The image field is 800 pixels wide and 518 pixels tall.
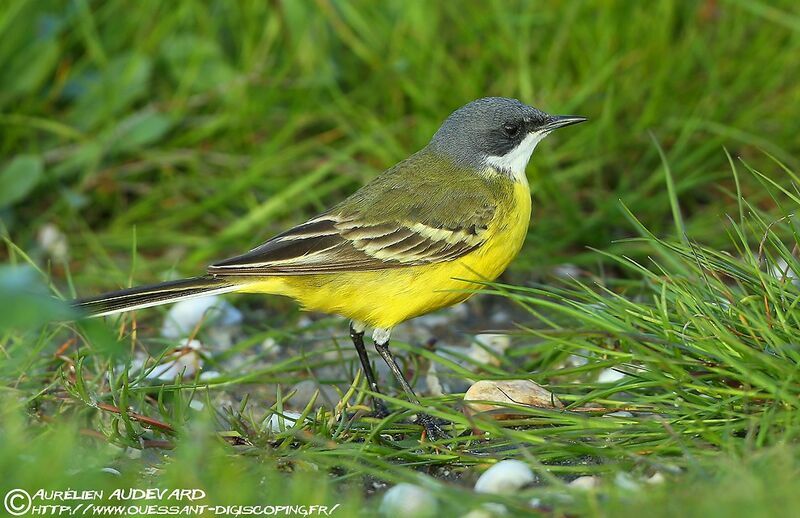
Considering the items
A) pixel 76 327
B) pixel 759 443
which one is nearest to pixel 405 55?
pixel 76 327

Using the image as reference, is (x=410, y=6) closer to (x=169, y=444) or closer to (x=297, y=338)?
(x=297, y=338)

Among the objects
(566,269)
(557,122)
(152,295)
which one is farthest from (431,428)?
(566,269)

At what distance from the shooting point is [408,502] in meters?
3.17

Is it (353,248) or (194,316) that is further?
(194,316)

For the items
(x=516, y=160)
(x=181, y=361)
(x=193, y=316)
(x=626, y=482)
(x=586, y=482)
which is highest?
(x=516, y=160)

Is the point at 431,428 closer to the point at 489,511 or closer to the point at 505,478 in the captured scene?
the point at 505,478

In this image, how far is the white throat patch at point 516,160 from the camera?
17.1 ft

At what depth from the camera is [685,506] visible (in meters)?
2.73

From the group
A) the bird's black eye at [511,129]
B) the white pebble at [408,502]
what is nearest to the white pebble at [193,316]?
the bird's black eye at [511,129]

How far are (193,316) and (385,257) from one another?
4.55 feet

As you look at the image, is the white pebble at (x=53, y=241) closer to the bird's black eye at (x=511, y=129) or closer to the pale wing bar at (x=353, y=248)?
the pale wing bar at (x=353, y=248)

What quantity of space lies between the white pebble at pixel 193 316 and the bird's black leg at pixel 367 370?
82cm

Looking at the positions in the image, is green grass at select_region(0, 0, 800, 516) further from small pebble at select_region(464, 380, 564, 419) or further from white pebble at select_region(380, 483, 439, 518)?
white pebble at select_region(380, 483, 439, 518)

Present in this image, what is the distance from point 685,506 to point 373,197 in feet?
8.41
